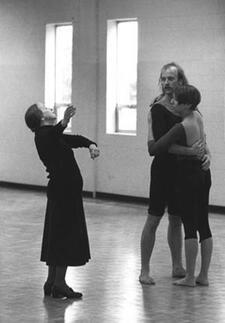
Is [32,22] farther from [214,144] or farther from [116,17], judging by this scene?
[214,144]

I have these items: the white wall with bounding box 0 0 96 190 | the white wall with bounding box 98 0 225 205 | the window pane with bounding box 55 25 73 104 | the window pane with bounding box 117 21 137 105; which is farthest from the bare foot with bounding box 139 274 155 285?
the window pane with bounding box 55 25 73 104

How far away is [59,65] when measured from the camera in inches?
512

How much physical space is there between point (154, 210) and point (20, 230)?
10.4 feet

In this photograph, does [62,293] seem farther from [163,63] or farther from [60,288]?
[163,63]

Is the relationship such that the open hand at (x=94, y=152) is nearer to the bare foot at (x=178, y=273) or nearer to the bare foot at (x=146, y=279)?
the bare foot at (x=146, y=279)

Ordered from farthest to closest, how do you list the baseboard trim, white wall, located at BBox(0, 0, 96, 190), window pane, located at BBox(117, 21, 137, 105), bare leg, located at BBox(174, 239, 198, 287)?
white wall, located at BBox(0, 0, 96, 190) → window pane, located at BBox(117, 21, 137, 105) → the baseboard trim → bare leg, located at BBox(174, 239, 198, 287)

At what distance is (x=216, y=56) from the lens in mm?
10594

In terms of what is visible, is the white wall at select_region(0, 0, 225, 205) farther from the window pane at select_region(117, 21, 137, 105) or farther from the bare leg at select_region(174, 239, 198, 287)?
the bare leg at select_region(174, 239, 198, 287)

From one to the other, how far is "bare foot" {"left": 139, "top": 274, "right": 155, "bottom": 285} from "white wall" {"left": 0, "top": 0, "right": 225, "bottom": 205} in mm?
4284

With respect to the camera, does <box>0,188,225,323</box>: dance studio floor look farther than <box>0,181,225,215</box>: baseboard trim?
No

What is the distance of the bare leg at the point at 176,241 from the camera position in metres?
6.64

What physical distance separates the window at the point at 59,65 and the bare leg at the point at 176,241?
6.26m

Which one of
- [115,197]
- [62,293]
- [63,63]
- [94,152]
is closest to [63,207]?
[94,152]

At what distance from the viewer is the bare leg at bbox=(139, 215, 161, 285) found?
6426mm
